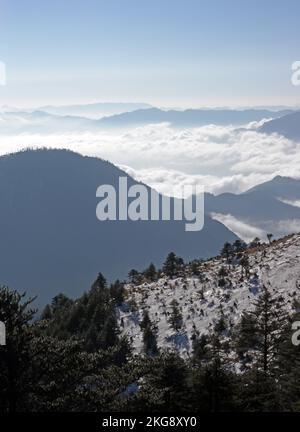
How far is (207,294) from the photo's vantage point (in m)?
81.9

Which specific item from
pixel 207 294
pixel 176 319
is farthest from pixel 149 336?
pixel 207 294

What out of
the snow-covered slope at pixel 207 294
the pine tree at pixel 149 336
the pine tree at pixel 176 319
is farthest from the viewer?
the pine tree at pixel 176 319

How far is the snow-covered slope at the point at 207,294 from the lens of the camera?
7050cm

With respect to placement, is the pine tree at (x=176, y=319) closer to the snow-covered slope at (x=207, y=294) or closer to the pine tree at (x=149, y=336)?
the snow-covered slope at (x=207, y=294)

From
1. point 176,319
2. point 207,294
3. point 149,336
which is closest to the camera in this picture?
point 149,336

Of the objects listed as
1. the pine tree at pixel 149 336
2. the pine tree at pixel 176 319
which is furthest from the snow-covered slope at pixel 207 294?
the pine tree at pixel 149 336

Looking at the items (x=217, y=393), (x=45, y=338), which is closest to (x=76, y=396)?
(x=45, y=338)

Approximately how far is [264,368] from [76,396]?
70.2 feet

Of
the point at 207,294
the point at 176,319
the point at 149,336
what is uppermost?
the point at 207,294

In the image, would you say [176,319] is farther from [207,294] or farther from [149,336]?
[207,294]

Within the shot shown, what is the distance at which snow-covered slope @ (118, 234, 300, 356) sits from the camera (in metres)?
70.5

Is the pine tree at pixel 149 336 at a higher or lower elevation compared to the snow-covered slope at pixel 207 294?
lower

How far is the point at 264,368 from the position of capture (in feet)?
120
